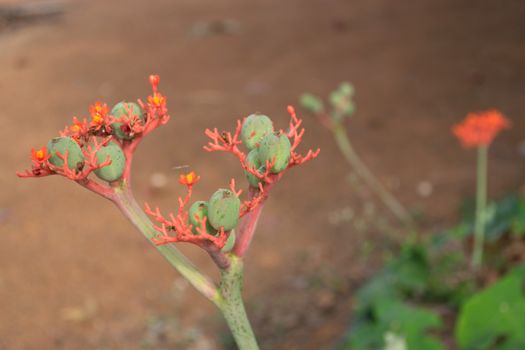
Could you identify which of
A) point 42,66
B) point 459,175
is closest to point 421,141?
point 459,175

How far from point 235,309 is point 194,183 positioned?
19cm

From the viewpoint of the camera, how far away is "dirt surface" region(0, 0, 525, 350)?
477cm

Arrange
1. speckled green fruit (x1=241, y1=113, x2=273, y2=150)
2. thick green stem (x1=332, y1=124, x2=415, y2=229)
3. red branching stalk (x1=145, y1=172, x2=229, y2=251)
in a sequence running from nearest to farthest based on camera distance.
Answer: red branching stalk (x1=145, y1=172, x2=229, y2=251) → speckled green fruit (x1=241, y1=113, x2=273, y2=150) → thick green stem (x1=332, y1=124, x2=415, y2=229)

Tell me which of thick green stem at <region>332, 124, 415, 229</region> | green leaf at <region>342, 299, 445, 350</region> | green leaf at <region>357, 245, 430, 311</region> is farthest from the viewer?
thick green stem at <region>332, 124, 415, 229</region>

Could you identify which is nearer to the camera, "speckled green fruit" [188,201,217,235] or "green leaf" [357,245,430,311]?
A: "speckled green fruit" [188,201,217,235]

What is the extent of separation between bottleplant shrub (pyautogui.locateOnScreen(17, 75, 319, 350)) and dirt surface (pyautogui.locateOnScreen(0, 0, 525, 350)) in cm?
315

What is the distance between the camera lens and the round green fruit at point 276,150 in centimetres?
106

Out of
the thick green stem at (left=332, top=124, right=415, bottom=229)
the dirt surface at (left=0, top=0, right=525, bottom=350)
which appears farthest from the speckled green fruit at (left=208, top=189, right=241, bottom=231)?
the thick green stem at (left=332, top=124, right=415, bottom=229)

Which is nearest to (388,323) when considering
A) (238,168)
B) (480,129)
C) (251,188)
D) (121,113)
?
(480,129)

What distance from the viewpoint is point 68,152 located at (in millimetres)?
1060

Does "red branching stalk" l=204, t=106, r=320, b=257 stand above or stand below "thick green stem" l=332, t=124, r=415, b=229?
below

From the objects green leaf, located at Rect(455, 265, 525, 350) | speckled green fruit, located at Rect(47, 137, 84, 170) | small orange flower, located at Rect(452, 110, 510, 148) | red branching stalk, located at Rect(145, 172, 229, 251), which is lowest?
green leaf, located at Rect(455, 265, 525, 350)

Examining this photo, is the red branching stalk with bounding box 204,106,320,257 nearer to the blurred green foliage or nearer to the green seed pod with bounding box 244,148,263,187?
the green seed pod with bounding box 244,148,263,187

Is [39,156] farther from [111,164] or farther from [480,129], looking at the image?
[480,129]
